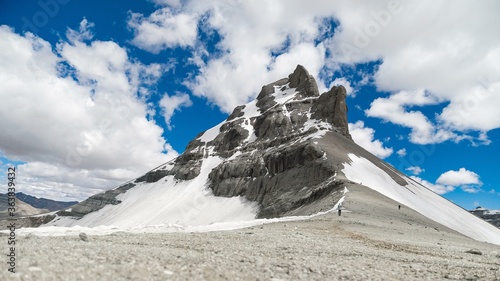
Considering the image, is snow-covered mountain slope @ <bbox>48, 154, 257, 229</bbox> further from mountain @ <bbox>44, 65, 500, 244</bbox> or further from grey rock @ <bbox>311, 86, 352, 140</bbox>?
grey rock @ <bbox>311, 86, 352, 140</bbox>

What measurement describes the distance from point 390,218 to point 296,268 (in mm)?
36554

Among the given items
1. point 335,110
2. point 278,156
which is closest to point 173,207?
point 278,156

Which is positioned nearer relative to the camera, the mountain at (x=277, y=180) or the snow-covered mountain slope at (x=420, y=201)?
the snow-covered mountain slope at (x=420, y=201)

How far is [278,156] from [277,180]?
39.1 feet

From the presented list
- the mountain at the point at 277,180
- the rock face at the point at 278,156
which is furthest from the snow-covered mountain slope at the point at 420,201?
the rock face at the point at 278,156

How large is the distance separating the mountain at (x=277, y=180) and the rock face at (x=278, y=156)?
45 centimetres

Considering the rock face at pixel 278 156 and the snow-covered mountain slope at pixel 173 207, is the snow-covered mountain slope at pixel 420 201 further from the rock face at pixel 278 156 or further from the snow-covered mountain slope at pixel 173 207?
the snow-covered mountain slope at pixel 173 207

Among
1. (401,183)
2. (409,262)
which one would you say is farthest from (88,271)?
(401,183)

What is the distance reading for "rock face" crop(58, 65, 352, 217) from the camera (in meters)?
92.4

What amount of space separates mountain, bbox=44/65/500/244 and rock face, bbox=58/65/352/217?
45cm

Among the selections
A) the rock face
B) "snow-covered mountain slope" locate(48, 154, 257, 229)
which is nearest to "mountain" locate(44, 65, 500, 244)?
the rock face

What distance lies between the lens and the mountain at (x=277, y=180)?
271 feet

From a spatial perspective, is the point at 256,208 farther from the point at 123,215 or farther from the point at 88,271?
the point at 88,271

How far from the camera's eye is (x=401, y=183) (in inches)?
4082
